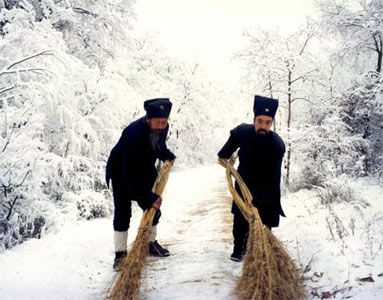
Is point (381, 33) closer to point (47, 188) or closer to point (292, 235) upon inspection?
point (292, 235)

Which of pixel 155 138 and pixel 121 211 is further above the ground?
pixel 155 138

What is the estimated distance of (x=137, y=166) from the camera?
14.1 feet

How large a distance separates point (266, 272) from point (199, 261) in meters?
1.25

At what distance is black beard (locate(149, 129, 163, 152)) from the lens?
4223 mm

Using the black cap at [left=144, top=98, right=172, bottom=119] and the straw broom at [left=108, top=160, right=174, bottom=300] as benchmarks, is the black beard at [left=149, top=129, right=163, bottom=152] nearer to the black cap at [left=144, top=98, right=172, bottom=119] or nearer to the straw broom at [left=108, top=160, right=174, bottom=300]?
the black cap at [left=144, top=98, right=172, bottom=119]

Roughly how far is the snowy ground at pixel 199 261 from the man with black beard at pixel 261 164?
456 mm

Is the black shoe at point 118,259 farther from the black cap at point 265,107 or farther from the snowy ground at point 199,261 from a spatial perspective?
the black cap at point 265,107

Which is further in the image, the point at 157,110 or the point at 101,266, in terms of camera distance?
the point at 101,266

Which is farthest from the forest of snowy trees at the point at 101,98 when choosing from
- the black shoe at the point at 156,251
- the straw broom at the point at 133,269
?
the straw broom at the point at 133,269

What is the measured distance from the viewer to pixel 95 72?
8.25 m

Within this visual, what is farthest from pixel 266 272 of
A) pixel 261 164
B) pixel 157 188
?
pixel 157 188

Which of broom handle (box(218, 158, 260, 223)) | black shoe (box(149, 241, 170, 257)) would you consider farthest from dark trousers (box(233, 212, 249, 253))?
black shoe (box(149, 241, 170, 257))

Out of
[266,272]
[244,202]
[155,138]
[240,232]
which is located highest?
[155,138]

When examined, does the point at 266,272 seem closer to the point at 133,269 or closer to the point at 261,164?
the point at 133,269
